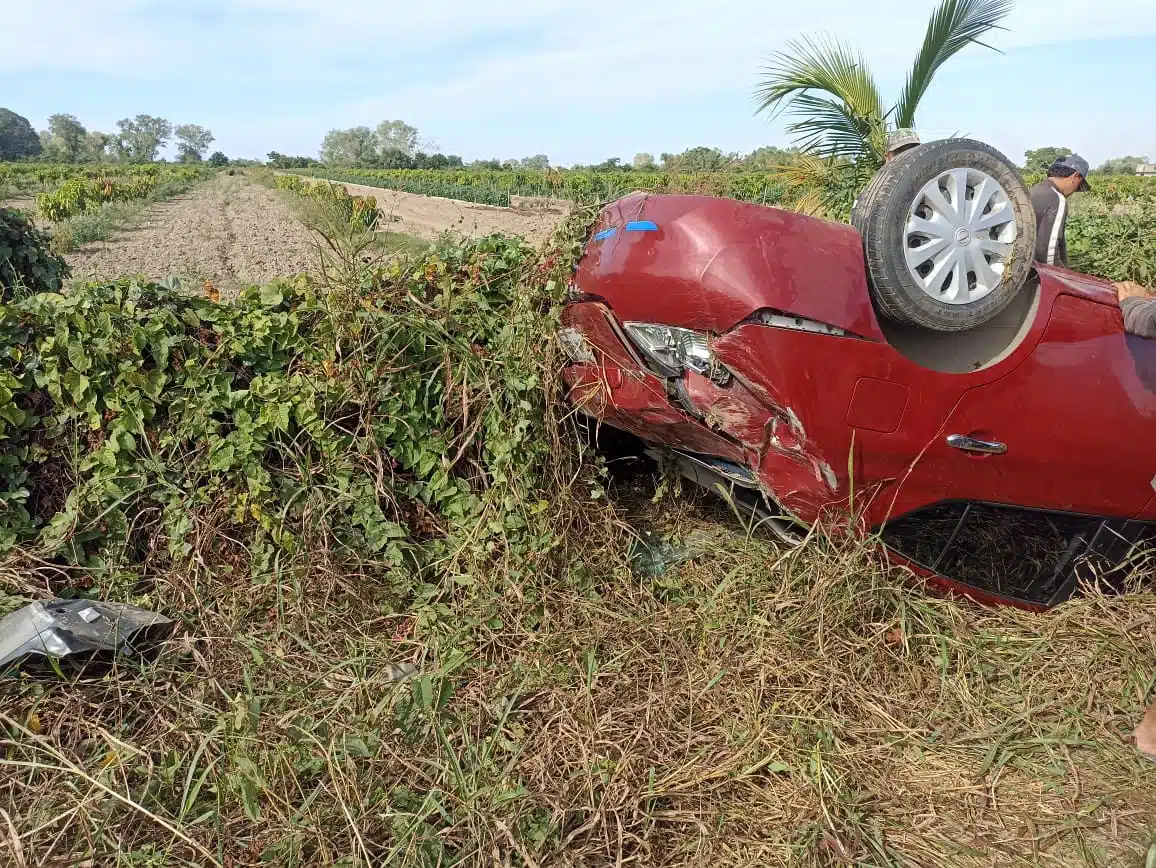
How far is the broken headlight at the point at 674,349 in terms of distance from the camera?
8.74 ft

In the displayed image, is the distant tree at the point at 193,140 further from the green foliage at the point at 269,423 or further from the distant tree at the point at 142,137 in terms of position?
the green foliage at the point at 269,423

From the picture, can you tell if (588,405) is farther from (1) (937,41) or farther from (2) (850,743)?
(1) (937,41)

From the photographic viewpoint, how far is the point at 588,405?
316cm

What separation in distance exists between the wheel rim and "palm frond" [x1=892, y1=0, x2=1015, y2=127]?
4457 mm

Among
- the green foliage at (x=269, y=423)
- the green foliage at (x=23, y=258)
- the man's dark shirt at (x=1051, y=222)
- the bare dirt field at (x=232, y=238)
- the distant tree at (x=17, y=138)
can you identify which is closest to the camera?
the green foliage at (x=269, y=423)

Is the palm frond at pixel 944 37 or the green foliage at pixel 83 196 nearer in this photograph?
the palm frond at pixel 944 37

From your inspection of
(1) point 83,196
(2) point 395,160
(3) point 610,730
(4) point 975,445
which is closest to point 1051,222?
(4) point 975,445

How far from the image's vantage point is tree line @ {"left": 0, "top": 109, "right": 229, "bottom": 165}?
10719 centimetres

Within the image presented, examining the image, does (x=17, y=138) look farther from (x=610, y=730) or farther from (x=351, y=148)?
(x=610, y=730)

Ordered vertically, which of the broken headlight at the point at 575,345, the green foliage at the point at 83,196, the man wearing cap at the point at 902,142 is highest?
the green foliage at the point at 83,196

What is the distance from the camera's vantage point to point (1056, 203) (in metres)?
4.87

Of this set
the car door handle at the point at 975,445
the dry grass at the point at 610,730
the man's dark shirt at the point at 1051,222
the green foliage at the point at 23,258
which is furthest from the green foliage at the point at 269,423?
the man's dark shirt at the point at 1051,222

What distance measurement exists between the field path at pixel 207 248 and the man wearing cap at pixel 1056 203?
450cm

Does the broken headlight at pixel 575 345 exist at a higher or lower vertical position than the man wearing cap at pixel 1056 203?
lower
